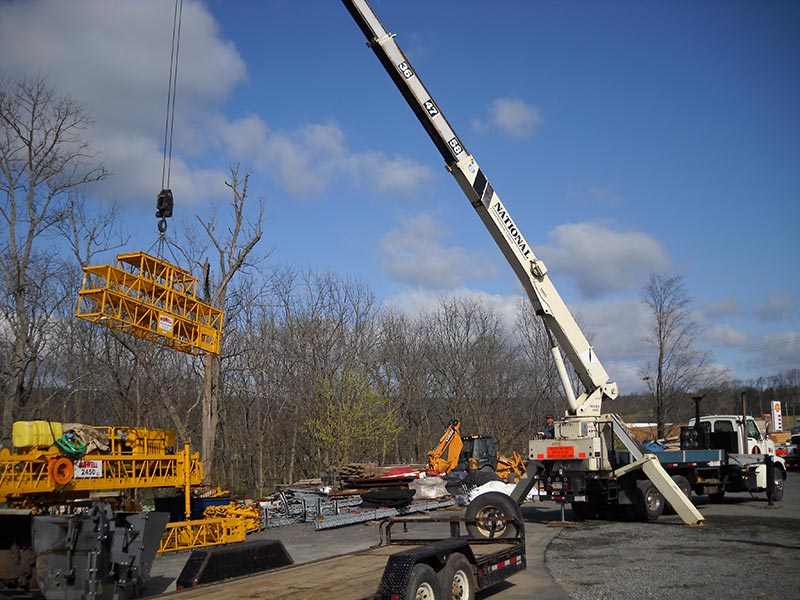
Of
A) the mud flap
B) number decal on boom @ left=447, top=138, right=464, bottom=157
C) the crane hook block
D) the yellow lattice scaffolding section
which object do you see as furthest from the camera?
number decal on boom @ left=447, top=138, right=464, bottom=157

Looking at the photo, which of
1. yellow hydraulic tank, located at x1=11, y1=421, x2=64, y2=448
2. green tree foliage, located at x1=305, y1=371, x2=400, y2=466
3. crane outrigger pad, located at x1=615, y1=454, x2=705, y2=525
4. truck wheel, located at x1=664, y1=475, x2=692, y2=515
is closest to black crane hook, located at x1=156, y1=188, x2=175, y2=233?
yellow hydraulic tank, located at x1=11, y1=421, x2=64, y2=448

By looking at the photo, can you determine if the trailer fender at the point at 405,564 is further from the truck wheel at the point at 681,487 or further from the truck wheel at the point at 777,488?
the truck wheel at the point at 777,488

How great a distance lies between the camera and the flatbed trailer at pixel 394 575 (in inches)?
261

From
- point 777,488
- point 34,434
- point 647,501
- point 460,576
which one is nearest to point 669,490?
point 647,501

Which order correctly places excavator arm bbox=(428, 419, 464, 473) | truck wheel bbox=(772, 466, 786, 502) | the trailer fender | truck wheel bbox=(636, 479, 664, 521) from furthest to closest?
excavator arm bbox=(428, 419, 464, 473) → truck wheel bbox=(772, 466, 786, 502) → truck wheel bbox=(636, 479, 664, 521) → the trailer fender

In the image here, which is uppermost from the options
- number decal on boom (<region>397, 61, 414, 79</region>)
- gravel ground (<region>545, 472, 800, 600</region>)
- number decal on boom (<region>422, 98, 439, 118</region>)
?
number decal on boom (<region>397, 61, 414, 79</region>)

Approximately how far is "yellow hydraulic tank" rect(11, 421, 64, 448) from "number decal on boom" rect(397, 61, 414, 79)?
372 inches

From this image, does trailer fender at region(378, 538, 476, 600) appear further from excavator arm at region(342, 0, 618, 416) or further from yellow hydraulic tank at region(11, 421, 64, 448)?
excavator arm at region(342, 0, 618, 416)

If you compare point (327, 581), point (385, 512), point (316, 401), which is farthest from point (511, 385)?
point (327, 581)

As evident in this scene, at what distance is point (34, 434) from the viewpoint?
1263 centimetres

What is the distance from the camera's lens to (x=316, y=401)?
33750 mm

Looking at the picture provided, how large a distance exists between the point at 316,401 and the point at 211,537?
60.6 feet

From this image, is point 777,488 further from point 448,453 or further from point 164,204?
point 164,204

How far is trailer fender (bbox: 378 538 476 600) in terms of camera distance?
641cm
